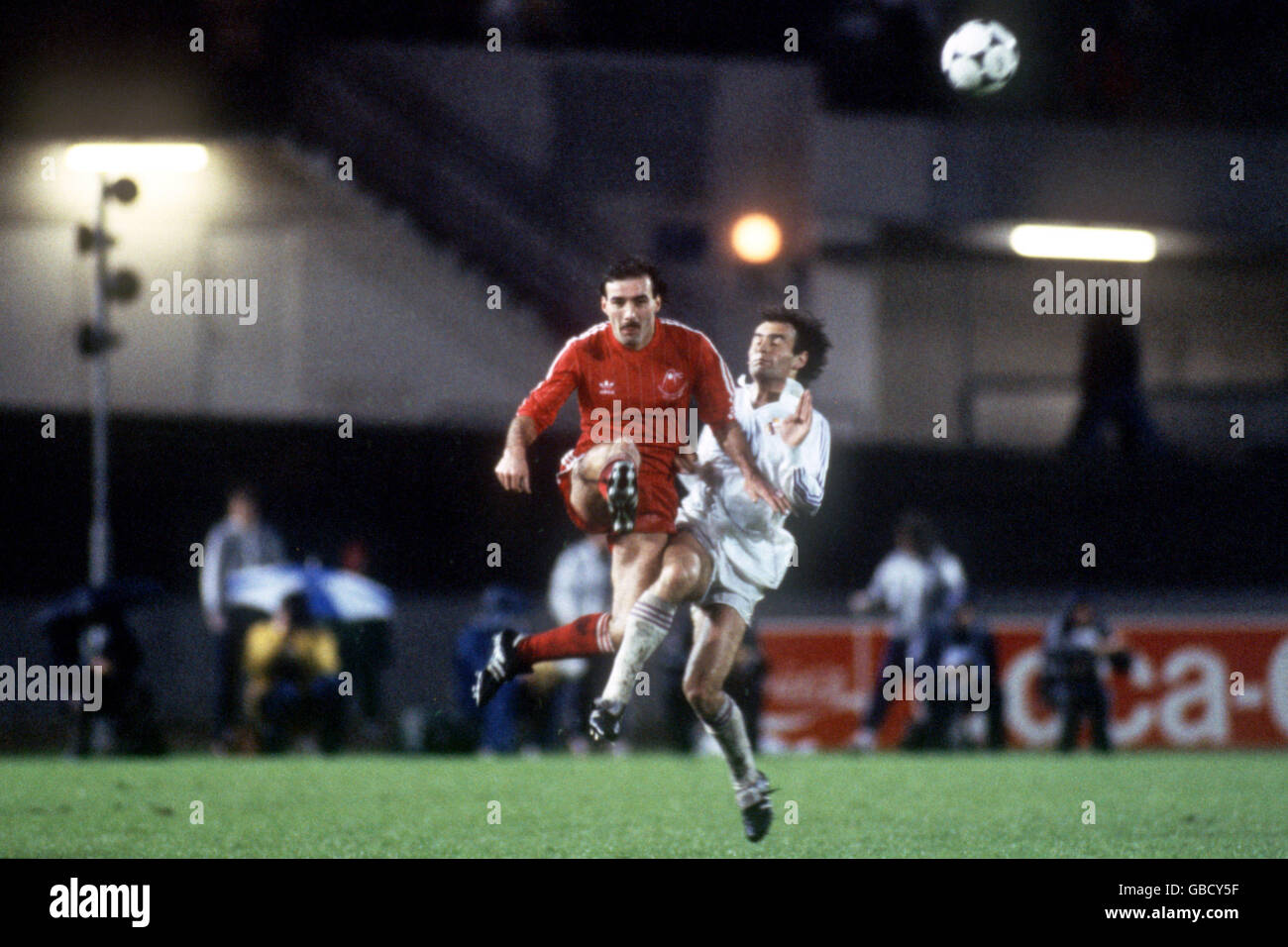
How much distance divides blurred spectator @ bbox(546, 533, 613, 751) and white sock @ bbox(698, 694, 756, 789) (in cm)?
60

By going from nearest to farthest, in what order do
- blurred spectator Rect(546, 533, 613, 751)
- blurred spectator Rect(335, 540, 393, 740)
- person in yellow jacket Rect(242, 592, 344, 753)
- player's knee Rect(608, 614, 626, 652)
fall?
player's knee Rect(608, 614, 626, 652), blurred spectator Rect(546, 533, 613, 751), person in yellow jacket Rect(242, 592, 344, 753), blurred spectator Rect(335, 540, 393, 740)

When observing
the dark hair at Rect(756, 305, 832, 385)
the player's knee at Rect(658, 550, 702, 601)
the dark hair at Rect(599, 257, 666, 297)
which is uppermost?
the dark hair at Rect(599, 257, 666, 297)

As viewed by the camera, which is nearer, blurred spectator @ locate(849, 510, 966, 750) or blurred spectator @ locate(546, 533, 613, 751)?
blurred spectator @ locate(546, 533, 613, 751)

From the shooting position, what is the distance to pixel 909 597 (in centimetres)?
1427

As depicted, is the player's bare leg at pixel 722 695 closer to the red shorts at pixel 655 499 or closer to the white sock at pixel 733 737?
the white sock at pixel 733 737

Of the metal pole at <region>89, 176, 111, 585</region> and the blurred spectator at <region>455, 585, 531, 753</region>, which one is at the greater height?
the metal pole at <region>89, 176, 111, 585</region>

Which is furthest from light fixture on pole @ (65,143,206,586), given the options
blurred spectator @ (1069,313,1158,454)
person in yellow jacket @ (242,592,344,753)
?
blurred spectator @ (1069,313,1158,454)

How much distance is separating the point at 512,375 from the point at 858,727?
401 centimetres

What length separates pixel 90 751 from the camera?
12531mm

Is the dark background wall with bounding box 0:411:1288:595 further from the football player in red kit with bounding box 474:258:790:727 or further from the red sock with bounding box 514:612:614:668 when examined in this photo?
the red sock with bounding box 514:612:614:668

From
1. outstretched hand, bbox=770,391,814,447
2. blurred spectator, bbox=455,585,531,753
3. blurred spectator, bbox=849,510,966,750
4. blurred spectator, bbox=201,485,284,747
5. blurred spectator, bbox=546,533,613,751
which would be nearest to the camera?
outstretched hand, bbox=770,391,814,447

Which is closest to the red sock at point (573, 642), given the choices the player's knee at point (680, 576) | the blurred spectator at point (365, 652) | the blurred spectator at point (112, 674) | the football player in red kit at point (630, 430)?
the football player in red kit at point (630, 430)

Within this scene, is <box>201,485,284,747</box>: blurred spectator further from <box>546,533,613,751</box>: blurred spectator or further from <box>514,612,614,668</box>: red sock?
<box>514,612,614,668</box>: red sock

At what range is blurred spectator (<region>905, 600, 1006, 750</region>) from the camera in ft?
45.9
